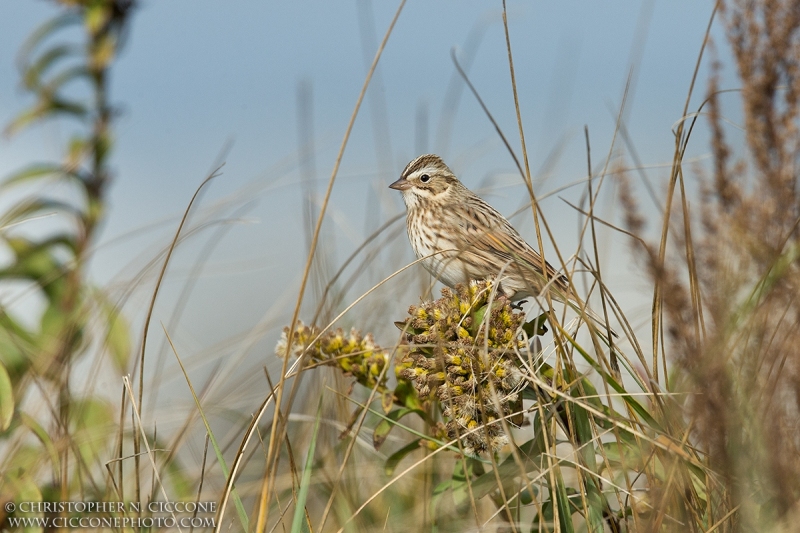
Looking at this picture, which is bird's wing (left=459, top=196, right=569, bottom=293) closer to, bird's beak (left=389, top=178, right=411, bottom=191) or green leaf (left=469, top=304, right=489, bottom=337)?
bird's beak (left=389, top=178, right=411, bottom=191)

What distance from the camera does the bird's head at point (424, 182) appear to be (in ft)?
12.9

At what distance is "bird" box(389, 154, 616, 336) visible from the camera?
3.28 meters

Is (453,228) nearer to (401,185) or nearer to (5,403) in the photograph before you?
(401,185)

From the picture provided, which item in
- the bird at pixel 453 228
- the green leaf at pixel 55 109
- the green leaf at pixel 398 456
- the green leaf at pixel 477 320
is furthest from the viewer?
the green leaf at pixel 55 109

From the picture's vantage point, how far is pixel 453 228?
362 centimetres

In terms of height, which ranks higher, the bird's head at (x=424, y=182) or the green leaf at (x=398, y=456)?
the bird's head at (x=424, y=182)

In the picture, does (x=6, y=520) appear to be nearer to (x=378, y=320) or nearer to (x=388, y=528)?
(x=388, y=528)

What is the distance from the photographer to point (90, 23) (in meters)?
3.43

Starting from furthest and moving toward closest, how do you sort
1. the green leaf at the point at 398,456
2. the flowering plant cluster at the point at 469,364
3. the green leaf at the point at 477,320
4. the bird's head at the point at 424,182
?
the bird's head at the point at 424,182 < the green leaf at the point at 398,456 < the green leaf at the point at 477,320 < the flowering plant cluster at the point at 469,364

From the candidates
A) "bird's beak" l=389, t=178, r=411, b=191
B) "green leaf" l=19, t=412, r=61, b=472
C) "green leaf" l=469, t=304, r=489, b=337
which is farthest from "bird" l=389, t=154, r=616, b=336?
"green leaf" l=19, t=412, r=61, b=472

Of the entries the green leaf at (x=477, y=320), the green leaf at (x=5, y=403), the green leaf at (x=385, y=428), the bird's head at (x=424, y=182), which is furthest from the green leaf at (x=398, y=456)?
the bird's head at (x=424, y=182)

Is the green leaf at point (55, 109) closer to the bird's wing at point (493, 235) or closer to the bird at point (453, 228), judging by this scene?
the bird at point (453, 228)

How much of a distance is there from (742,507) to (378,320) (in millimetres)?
2019

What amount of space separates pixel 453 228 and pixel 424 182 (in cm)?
46
